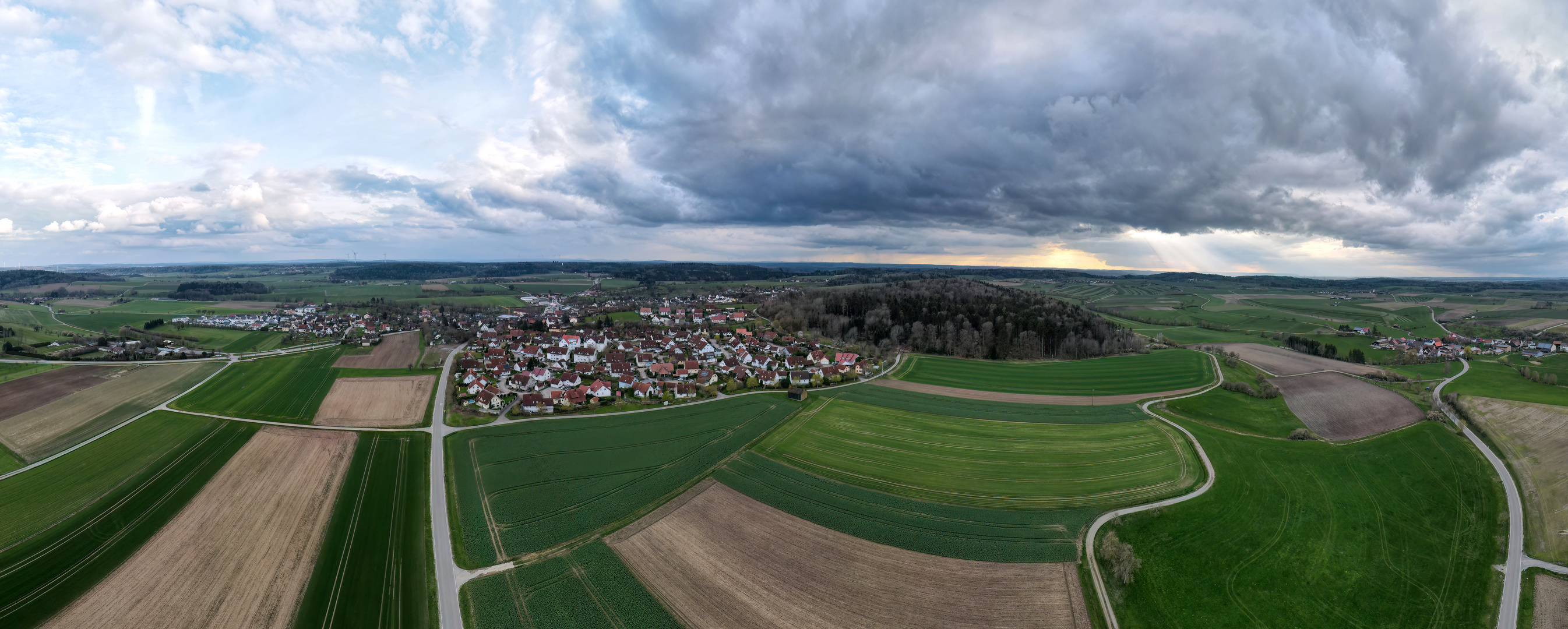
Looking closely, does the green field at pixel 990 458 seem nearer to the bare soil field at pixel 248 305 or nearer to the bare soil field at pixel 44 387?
the bare soil field at pixel 44 387

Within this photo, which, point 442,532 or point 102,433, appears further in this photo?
point 102,433

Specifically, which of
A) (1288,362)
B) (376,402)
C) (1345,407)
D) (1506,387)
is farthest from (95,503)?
(1288,362)

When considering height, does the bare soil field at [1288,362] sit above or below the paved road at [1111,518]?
above

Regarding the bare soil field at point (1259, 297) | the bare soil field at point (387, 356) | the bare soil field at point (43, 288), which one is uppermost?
the bare soil field at point (1259, 297)

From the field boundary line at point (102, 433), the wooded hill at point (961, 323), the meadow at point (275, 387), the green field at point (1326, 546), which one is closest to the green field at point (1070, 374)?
the wooded hill at point (961, 323)

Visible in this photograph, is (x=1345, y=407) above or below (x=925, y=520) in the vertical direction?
above

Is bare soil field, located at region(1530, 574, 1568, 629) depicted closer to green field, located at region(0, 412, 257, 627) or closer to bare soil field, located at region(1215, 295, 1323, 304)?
green field, located at region(0, 412, 257, 627)

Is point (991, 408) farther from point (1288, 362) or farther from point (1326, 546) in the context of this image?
point (1288, 362)
